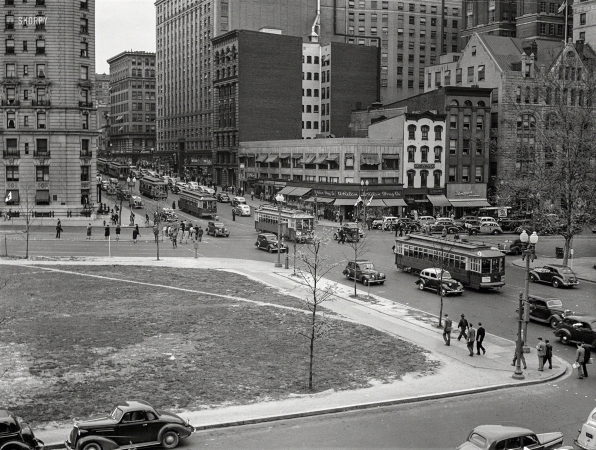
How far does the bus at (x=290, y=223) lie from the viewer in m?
72.1

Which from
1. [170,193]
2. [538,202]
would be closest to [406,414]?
[538,202]

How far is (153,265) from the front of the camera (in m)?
57.0

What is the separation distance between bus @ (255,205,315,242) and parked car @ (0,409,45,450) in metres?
48.8

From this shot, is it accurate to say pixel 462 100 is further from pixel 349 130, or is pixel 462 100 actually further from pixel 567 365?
pixel 567 365

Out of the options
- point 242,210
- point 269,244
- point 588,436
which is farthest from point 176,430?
point 242,210

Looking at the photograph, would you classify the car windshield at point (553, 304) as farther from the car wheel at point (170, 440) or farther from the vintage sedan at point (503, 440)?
the car wheel at point (170, 440)

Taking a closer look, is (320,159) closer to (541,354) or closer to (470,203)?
(470,203)

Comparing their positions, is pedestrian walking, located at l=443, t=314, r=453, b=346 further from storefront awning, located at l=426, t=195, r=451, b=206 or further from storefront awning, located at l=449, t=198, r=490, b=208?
storefront awning, located at l=449, t=198, r=490, b=208

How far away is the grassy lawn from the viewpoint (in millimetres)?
26516

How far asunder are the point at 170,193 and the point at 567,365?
10940 centimetres

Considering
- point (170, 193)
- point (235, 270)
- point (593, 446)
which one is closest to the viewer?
point (593, 446)

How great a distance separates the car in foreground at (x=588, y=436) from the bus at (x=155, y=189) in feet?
324

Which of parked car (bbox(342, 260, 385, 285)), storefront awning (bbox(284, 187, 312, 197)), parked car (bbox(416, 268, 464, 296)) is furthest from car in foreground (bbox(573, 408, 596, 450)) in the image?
storefront awning (bbox(284, 187, 312, 197))

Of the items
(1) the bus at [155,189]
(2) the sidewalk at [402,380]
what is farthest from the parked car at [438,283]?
(1) the bus at [155,189]
